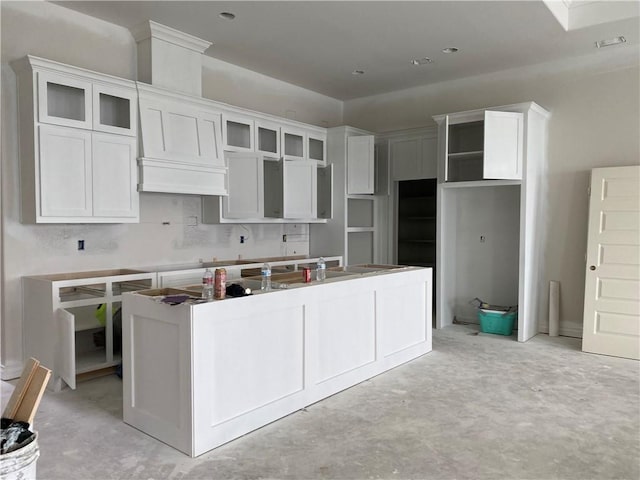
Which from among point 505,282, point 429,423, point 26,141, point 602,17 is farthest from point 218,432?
point 602,17

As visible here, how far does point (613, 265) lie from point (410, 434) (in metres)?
3.18

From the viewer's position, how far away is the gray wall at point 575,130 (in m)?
5.16

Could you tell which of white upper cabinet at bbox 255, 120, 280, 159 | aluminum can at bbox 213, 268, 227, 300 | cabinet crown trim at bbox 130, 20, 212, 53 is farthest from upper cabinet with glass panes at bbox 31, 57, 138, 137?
aluminum can at bbox 213, 268, 227, 300

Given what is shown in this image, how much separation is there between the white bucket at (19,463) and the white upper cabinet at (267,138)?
3934mm

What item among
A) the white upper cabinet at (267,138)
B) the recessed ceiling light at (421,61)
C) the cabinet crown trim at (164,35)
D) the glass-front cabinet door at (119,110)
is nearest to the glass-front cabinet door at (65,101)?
the glass-front cabinet door at (119,110)

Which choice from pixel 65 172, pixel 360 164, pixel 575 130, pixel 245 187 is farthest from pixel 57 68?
pixel 575 130

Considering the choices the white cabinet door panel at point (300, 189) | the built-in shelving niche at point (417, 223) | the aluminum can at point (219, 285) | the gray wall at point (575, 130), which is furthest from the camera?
the built-in shelving niche at point (417, 223)

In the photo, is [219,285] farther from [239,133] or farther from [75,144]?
[239,133]

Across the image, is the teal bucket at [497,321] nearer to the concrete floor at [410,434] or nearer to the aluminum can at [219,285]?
the concrete floor at [410,434]

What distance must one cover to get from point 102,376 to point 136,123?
7.24 feet

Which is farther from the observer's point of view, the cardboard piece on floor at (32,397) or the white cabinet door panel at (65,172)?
the white cabinet door panel at (65,172)

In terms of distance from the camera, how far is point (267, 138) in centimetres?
569

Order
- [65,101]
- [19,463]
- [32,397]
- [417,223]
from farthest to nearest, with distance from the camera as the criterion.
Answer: [417,223]
[65,101]
[32,397]
[19,463]

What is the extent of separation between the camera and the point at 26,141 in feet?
12.8
